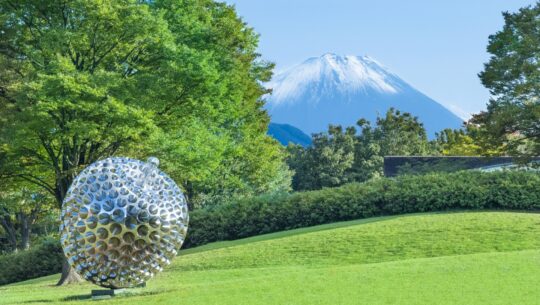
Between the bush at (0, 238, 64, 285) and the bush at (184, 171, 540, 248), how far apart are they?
5.73 meters

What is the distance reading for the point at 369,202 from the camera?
28.2 m

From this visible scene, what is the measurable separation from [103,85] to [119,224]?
8.56 meters

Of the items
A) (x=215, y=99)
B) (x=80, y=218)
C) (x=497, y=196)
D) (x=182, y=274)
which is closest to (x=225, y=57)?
(x=215, y=99)

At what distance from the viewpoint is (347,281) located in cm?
1231

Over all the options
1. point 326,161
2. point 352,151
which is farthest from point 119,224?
point 352,151

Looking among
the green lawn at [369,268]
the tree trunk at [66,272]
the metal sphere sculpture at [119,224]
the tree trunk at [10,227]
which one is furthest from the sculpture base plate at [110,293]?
the tree trunk at [10,227]

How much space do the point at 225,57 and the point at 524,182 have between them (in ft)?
41.7

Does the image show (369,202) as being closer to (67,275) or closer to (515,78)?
(515,78)

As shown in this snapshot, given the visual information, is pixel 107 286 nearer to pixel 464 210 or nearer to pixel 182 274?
pixel 182 274

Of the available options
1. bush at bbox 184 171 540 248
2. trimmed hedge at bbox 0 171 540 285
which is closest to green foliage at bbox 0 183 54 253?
trimmed hedge at bbox 0 171 540 285

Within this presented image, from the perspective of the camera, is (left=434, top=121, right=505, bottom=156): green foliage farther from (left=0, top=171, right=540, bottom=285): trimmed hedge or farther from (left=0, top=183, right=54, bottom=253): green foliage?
(left=0, top=183, right=54, bottom=253): green foliage

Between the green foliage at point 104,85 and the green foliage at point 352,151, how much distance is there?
28.9m

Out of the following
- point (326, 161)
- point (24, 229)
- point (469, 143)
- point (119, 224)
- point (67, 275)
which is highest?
point (469, 143)

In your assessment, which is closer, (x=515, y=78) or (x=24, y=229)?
(x=515, y=78)
